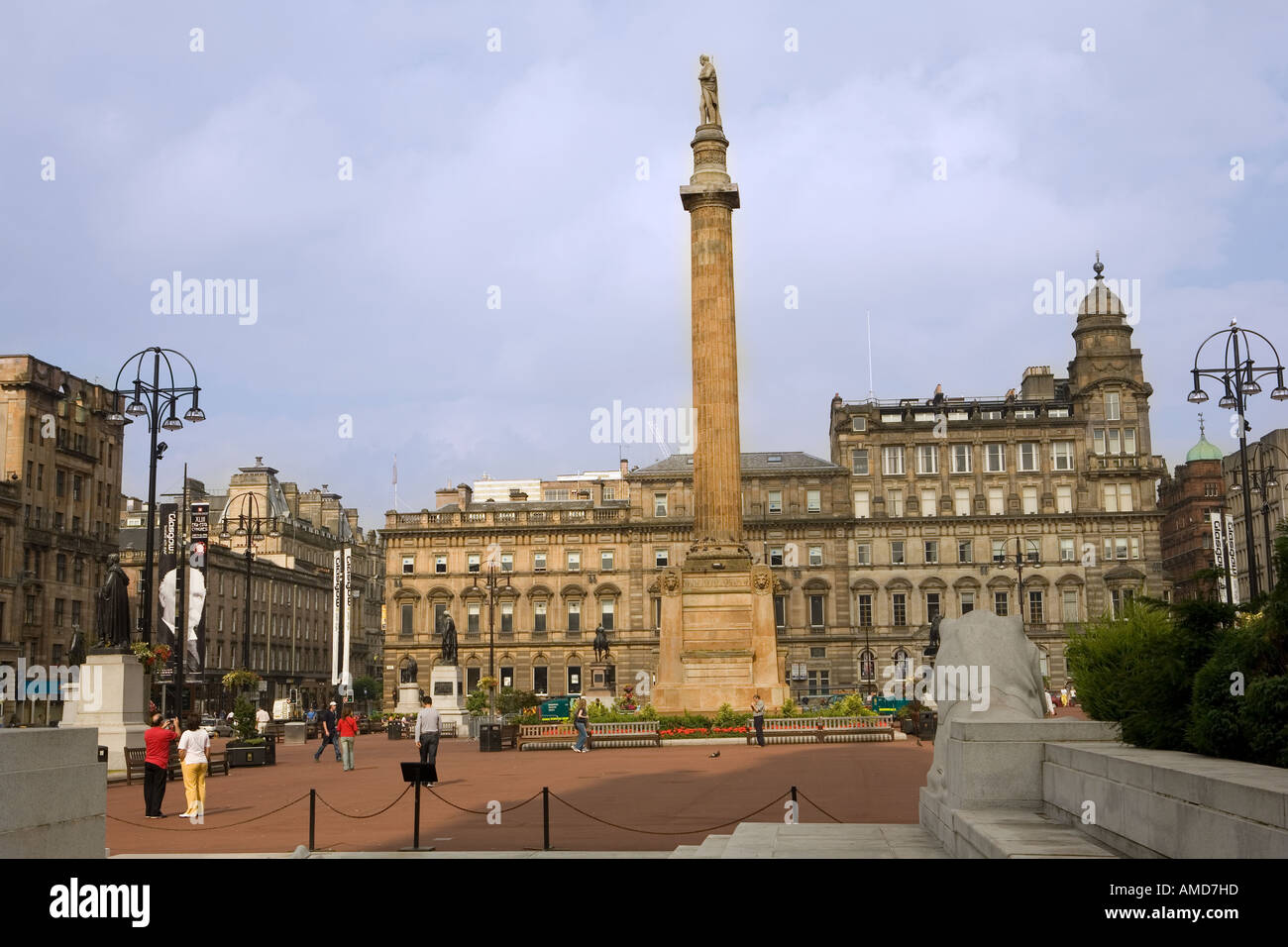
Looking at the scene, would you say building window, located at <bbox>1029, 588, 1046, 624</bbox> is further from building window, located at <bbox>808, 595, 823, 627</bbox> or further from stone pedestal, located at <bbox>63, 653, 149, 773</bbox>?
stone pedestal, located at <bbox>63, 653, 149, 773</bbox>

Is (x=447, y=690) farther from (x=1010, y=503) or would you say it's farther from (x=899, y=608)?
(x=1010, y=503)

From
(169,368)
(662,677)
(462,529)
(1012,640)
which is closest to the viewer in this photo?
(1012,640)

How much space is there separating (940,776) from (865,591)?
259 ft

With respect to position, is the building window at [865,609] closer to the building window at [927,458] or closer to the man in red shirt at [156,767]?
the building window at [927,458]

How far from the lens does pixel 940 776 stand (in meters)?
14.1

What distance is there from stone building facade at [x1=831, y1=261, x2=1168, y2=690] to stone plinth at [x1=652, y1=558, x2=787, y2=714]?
155 feet

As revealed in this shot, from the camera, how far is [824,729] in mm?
39281

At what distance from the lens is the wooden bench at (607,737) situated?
37.8m

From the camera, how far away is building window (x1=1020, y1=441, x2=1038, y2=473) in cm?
9262

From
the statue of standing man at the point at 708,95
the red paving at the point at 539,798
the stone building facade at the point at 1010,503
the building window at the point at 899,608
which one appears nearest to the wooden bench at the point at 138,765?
the red paving at the point at 539,798

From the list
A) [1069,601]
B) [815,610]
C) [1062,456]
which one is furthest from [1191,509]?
[815,610]
